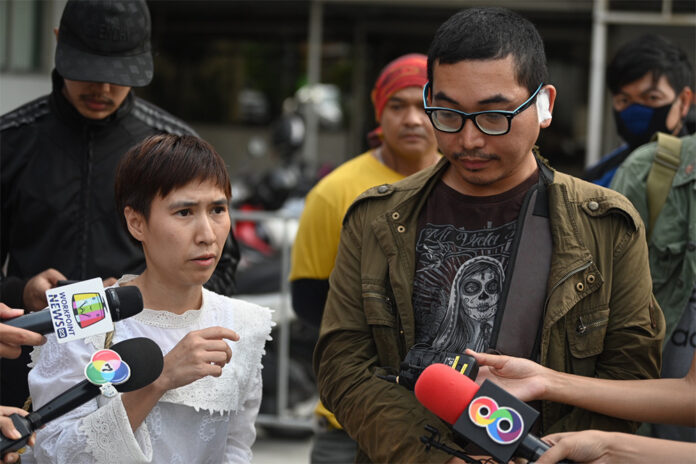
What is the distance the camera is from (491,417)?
1932mm

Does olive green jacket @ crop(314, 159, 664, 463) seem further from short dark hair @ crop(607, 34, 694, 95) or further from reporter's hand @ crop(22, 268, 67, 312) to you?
short dark hair @ crop(607, 34, 694, 95)

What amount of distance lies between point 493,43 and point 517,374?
2.72 ft

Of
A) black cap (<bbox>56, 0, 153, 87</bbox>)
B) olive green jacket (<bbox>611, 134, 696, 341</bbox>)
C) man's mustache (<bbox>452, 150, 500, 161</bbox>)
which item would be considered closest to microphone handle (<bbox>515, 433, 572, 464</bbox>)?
man's mustache (<bbox>452, 150, 500, 161</bbox>)

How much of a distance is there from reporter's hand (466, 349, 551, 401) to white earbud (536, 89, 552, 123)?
64 centimetres

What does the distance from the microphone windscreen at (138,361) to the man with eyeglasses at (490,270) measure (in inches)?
20.1

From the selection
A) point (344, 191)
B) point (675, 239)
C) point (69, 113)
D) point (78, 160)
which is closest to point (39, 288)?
point (78, 160)

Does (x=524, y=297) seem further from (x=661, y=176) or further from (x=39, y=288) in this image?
(x=39, y=288)

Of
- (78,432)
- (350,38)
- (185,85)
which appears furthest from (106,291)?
(185,85)

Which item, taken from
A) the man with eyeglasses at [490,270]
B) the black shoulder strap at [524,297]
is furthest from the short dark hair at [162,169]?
the black shoulder strap at [524,297]

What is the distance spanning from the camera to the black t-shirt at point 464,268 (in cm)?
238

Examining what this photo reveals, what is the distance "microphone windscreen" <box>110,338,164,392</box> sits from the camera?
2086mm

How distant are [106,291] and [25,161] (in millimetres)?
1420

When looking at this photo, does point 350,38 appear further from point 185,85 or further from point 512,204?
point 512,204

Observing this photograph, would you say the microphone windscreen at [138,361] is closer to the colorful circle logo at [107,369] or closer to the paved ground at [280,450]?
the colorful circle logo at [107,369]
